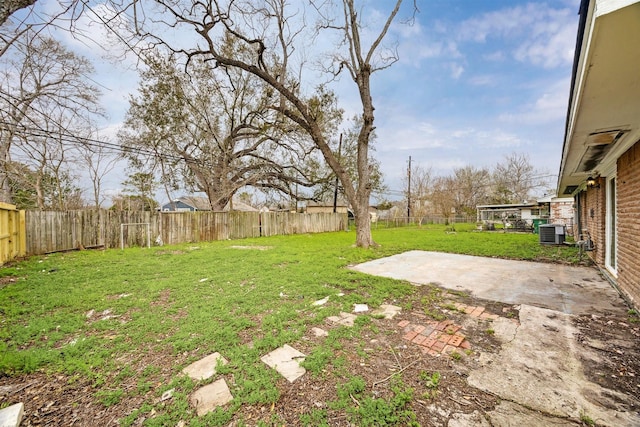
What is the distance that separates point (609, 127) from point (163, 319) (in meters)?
5.40

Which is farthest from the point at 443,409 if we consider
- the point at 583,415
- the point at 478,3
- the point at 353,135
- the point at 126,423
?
the point at 353,135

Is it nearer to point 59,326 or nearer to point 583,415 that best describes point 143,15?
point 59,326

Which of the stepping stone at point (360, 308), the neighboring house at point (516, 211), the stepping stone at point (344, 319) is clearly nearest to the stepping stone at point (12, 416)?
the stepping stone at point (344, 319)

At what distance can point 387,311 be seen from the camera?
10.2ft

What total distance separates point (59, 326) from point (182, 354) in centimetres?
166

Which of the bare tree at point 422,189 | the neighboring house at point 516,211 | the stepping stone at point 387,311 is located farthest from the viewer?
the bare tree at point 422,189

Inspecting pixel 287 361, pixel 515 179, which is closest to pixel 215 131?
pixel 287 361

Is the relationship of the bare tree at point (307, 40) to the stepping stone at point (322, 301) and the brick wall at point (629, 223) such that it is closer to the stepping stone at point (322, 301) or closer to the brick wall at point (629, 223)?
the stepping stone at point (322, 301)

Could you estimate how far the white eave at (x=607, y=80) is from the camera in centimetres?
120

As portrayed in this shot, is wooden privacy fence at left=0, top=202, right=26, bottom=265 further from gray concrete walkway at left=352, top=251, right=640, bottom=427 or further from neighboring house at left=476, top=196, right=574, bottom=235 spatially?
neighboring house at left=476, top=196, right=574, bottom=235

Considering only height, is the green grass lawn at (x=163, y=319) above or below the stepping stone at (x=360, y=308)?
above

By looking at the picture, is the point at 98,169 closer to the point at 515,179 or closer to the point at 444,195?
the point at 444,195

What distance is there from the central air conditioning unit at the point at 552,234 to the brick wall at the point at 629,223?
5.54 metres

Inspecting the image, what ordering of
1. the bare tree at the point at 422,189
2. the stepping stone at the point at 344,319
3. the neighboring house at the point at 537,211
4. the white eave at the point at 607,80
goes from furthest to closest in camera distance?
the bare tree at the point at 422,189 → the neighboring house at the point at 537,211 → the stepping stone at the point at 344,319 → the white eave at the point at 607,80
